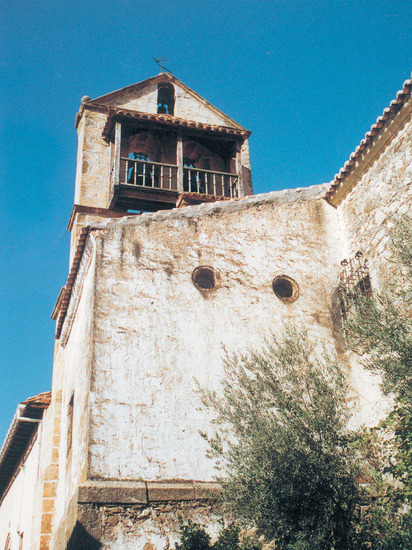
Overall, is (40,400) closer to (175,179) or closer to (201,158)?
(175,179)

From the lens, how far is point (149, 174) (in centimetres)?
1673

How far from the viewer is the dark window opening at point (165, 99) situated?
19125mm

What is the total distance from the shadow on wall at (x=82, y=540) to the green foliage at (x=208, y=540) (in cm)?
102

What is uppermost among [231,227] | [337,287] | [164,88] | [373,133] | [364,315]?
[164,88]

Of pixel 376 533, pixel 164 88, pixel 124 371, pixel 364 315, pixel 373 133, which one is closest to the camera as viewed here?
pixel 376 533

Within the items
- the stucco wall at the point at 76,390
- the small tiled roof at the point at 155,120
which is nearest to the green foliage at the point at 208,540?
the stucco wall at the point at 76,390

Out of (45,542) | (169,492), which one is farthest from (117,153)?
(169,492)

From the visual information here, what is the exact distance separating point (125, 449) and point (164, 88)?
13.8 meters

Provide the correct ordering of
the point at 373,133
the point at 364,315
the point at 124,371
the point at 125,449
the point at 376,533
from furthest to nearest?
the point at 373,133 → the point at 124,371 → the point at 125,449 → the point at 364,315 → the point at 376,533

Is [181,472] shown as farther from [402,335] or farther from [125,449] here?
[402,335]

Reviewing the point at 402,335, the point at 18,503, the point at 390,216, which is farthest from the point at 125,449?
the point at 18,503

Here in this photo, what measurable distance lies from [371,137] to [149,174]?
817cm

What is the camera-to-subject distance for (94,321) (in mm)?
9062

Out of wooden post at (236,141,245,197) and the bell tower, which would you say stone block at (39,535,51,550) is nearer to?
the bell tower
